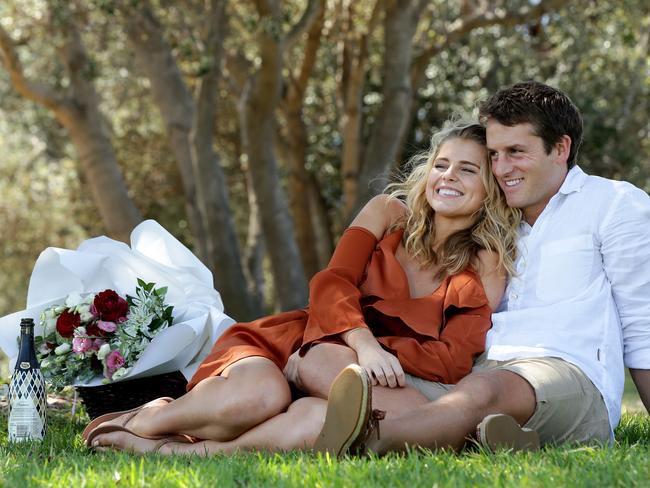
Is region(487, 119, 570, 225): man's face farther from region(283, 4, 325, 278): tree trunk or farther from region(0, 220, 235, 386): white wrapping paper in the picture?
region(283, 4, 325, 278): tree trunk

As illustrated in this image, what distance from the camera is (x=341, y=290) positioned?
436cm

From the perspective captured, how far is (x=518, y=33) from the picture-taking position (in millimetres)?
15531

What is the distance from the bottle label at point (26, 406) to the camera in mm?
4531

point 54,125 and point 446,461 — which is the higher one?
point 54,125

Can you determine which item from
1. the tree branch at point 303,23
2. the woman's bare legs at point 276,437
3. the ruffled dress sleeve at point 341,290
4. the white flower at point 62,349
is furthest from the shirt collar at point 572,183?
the tree branch at point 303,23

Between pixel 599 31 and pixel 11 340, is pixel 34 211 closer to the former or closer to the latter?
pixel 599 31

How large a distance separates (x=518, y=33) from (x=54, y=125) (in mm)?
9373

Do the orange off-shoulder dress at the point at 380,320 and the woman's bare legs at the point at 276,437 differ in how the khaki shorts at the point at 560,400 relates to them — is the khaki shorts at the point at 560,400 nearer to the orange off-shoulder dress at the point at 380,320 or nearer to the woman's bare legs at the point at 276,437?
the orange off-shoulder dress at the point at 380,320

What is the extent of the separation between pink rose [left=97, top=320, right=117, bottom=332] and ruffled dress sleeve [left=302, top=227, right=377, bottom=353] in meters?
1.19

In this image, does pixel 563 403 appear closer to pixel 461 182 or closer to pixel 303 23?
pixel 461 182

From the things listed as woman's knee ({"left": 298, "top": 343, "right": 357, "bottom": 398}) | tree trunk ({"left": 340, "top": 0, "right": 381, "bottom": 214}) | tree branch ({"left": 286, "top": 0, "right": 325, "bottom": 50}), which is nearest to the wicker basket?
woman's knee ({"left": 298, "top": 343, "right": 357, "bottom": 398})

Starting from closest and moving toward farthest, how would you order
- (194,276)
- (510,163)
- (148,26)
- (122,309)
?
(510,163) → (122,309) → (194,276) → (148,26)

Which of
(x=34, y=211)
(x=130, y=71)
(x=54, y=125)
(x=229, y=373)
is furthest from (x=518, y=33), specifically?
(x=229, y=373)

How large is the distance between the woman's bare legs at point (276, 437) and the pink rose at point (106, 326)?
1083 mm
